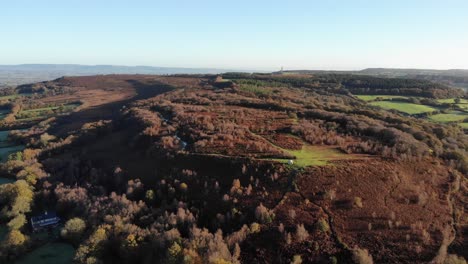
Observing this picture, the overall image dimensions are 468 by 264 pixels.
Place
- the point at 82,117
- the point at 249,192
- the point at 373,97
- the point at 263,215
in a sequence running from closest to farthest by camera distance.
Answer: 1. the point at 263,215
2. the point at 249,192
3. the point at 82,117
4. the point at 373,97

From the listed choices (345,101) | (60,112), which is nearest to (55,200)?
(60,112)

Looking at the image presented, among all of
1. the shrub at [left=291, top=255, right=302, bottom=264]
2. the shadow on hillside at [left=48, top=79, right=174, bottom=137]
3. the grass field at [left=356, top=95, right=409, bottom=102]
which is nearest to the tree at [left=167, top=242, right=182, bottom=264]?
the shrub at [left=291, top=255, right=302, bottom=264]

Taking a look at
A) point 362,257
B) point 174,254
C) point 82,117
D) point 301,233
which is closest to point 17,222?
point 174,254

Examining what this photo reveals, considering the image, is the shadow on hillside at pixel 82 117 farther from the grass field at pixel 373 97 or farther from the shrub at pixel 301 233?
the grass field at pixel 373 97

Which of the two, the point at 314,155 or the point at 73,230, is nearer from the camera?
the point at 73,230

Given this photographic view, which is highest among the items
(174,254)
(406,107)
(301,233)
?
(406,107)

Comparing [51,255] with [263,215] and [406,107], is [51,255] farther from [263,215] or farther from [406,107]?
[406,107]

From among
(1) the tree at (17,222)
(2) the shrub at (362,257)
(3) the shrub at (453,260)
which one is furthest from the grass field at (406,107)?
(1) the tree at (17,222)
